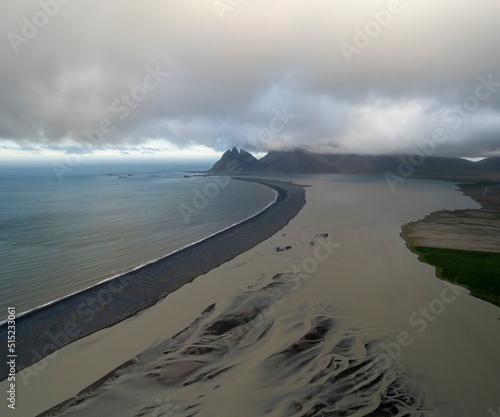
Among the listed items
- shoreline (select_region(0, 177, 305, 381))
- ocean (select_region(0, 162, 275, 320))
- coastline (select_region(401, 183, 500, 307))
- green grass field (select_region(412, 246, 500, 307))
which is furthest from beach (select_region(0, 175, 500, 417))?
ocean (select_region(0, 162, 275, 320))

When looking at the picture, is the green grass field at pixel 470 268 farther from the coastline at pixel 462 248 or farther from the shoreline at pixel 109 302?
the shoreline at pixel 109 302

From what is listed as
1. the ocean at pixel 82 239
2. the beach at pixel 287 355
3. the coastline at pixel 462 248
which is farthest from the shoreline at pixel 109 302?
the coastline at pixel 462 248

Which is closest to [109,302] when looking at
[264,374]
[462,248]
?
[264,374]

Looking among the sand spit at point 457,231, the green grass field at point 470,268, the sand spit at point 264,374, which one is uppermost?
the sand spit at point 457,231

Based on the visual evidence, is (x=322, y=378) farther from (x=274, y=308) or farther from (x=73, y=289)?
(x=73, y=289)

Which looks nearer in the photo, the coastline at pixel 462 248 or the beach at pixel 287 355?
the beach at pixel 287 355

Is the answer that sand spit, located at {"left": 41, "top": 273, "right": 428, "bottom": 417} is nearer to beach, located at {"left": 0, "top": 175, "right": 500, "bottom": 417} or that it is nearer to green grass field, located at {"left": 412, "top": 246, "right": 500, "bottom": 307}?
beach, located at {"left": 0, "top": 175, "right": 500, "bottom": 417}
